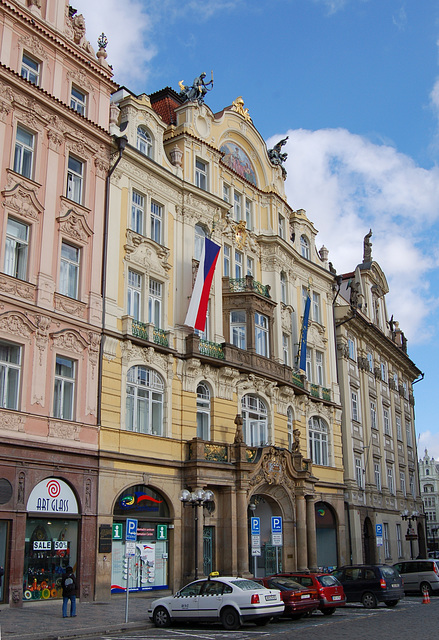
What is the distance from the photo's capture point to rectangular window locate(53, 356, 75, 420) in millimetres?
27297

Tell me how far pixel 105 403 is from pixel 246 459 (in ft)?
27.7

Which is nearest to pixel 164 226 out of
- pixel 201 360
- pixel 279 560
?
pixel 201 360

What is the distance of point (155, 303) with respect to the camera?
1323 inches

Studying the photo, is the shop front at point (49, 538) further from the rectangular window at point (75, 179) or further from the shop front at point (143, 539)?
the rectangular window at point (75, 179)

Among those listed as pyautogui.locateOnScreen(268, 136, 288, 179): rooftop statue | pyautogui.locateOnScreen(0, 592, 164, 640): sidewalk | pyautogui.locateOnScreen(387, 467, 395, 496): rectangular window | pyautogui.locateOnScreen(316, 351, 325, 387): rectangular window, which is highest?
pyautogui.locateOnScreen(268, 136, 288, 179): rooftop statue

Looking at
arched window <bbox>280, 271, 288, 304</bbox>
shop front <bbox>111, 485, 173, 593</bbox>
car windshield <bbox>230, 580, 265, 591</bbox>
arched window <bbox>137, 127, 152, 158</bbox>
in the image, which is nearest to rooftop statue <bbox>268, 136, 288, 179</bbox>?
arched window <bbox>280, 271, 288, 304</bbox>

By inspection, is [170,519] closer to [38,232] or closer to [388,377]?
[38,232]

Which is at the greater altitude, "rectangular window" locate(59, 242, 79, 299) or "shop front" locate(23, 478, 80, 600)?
"rectangular window" locate(59, 242, 79, 299)

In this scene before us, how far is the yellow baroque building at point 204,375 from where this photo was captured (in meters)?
30.2

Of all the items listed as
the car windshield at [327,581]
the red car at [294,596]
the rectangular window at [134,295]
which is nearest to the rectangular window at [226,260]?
the rectangular window at [134,295]

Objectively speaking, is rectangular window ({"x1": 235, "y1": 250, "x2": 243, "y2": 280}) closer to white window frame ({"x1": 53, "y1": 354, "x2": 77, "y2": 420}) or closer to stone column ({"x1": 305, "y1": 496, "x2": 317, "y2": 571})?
stone column ({"x1": 305, "y1": 496, "x2": 317, "y2": 571})

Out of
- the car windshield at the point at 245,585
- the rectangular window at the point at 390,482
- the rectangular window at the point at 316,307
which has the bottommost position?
the car windshield at the point at 245,585

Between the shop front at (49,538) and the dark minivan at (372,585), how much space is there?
422 inches

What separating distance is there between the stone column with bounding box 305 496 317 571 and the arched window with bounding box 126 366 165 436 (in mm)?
11419
